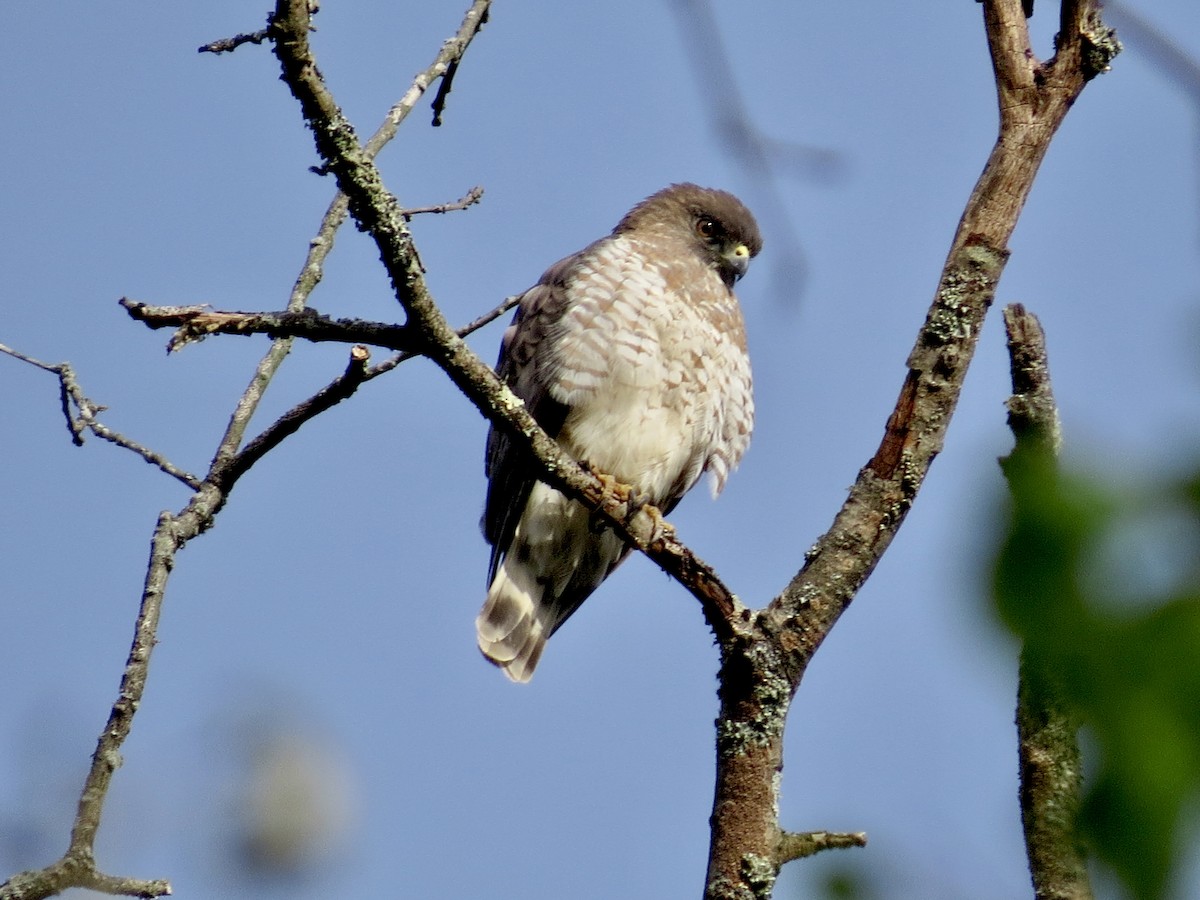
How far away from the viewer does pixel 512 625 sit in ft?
18.7

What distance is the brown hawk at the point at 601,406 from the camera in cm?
541

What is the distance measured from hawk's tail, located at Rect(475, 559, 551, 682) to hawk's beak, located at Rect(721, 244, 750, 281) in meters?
1.76

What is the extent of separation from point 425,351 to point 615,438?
236 cm

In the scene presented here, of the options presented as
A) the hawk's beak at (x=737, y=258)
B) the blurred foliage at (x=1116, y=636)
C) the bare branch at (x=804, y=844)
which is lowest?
the blurred foliage at (x=1116, y=636)

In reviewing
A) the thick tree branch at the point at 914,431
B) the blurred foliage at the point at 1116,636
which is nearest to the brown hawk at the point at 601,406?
the thick tree branch at the point at 914,431

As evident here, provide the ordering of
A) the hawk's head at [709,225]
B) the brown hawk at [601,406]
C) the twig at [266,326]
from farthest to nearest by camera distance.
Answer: the hawk's head at [709,225]
the brown hawk at [601,406]
the twig at [266,326]

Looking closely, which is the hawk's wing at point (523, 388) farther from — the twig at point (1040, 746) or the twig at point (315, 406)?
the twig at point (1040, 746)

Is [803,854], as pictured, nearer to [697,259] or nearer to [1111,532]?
[1111,532]

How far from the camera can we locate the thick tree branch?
3.31 metres

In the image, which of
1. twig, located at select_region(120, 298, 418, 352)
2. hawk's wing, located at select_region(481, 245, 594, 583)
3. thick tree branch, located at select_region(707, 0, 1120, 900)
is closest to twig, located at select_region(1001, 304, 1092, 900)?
thick tree branch, located at select_region(707, 0, 1120, 900)

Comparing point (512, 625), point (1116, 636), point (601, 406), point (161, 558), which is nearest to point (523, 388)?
point (601, 406)

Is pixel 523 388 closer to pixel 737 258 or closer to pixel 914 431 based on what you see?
pixel 737 258

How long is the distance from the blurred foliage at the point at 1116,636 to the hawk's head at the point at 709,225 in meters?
5.30

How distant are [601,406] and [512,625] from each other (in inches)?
39.6
